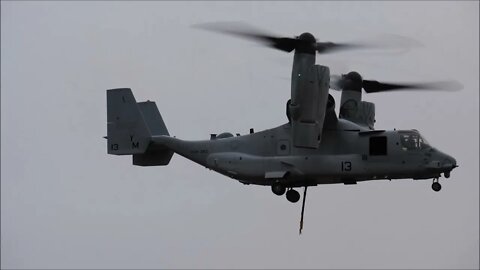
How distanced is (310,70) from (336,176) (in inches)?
143

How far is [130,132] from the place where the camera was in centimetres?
4516

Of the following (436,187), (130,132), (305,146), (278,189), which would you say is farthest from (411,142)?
(130,132)

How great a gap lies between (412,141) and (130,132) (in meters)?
9.44

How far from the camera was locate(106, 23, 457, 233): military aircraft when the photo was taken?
1615 inches

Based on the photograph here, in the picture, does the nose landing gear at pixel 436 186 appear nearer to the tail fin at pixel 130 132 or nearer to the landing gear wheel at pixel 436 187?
the landing gear wheel at pixel 436 187

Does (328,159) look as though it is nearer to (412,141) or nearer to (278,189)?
(278,189)

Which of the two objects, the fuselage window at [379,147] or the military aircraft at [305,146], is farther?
the fuselage window at [379,147]

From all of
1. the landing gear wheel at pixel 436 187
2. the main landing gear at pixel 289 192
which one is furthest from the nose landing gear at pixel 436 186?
the main landing gear at pixel 289 192

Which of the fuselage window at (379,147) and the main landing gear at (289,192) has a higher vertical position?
the fuselage window at (379,147)

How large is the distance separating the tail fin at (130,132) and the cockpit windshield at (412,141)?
317 inches

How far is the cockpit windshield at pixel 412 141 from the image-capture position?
4194 centimetres

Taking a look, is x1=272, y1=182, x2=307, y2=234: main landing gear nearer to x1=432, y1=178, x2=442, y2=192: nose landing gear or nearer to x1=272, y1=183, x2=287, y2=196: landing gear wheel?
x1=272, y1=183, x2=287, y2=196: landing gear wheel

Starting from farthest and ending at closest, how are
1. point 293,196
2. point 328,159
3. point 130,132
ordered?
point 130,132
point 293,196
point 328,159

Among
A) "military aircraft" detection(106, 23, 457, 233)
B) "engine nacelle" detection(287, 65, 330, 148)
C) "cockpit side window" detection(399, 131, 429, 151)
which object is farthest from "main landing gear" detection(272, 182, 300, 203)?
"cockpit side window" detection(399, 131, 429, 151)
